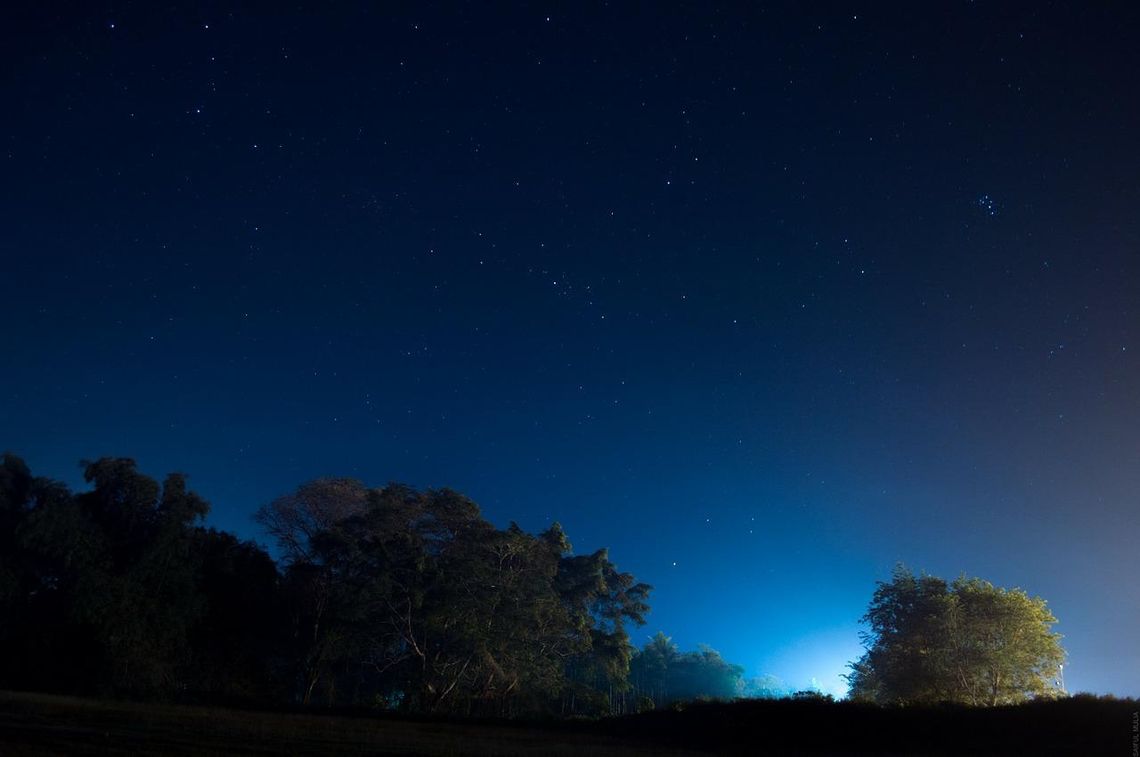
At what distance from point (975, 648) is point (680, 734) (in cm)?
2863

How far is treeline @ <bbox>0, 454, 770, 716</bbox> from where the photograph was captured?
35594 mm

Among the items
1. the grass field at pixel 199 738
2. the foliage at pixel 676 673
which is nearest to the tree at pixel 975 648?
the grass field at pixel 199 738

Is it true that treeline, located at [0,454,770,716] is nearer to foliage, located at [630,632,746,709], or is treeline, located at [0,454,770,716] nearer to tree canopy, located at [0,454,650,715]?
tree canopy, located at [0,454,650,715]

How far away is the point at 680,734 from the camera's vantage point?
26.7 meters

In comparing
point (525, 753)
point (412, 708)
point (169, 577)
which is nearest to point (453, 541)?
point (412, 708)

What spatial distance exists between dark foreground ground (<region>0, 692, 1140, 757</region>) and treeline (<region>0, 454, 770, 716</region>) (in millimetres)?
12298

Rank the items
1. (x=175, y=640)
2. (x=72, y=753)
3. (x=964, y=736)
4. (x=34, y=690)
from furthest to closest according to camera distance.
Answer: (x=175, y=640) < (x=34, y=690) < (x=964, y=736) < (x=72, y=753)

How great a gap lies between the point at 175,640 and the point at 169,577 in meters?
3.44

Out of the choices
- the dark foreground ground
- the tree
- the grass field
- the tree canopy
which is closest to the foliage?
the tree

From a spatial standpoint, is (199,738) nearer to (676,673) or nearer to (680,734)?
(680,734)

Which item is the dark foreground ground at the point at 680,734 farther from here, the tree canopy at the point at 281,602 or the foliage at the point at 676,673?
the foliage at the point at 676,673

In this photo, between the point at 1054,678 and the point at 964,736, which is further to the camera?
the point at 1054,678

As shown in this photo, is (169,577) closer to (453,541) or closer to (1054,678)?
(453,541)

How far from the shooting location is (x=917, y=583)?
49.4 metres
